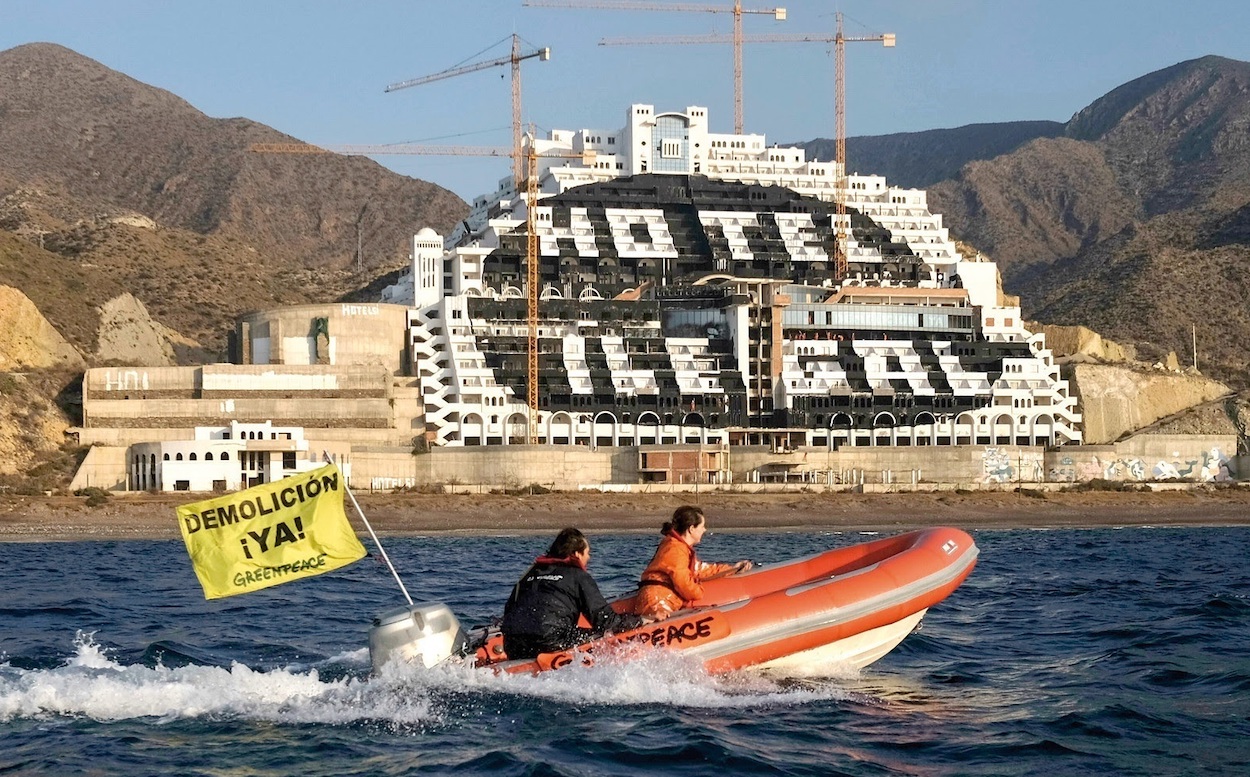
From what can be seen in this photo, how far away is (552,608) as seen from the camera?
2155cm

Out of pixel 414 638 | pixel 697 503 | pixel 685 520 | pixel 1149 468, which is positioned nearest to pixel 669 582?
pixel 685 520

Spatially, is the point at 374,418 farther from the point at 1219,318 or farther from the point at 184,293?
the point at 1219,318

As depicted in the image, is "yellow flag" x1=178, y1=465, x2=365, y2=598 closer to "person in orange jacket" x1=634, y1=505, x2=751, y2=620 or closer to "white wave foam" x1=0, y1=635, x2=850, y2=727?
"white wave foam" x1=0, y1=635, x2=850, y2=727

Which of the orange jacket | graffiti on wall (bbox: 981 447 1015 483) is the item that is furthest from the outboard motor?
graffiti on wall (bbox: 981 447 1015 483)

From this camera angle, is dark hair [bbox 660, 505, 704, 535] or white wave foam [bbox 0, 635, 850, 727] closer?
white wave foam [bbox 0, 635, 850, 727]

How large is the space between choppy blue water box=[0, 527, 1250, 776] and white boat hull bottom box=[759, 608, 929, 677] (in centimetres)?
23

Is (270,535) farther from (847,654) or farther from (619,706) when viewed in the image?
(847,654)

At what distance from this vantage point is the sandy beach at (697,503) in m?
73.1

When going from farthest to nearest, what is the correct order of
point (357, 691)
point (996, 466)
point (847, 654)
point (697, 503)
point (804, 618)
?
point (996, 466), point (697, 503), point (847, 654), point (804, 618), point (357, 691)

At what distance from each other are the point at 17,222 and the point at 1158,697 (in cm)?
18147

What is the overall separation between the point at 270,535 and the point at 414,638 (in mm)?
2308

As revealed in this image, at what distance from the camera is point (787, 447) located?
97625 mm

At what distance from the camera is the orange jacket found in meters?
22.6

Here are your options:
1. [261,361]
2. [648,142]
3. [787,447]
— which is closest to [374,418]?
[261,361]
